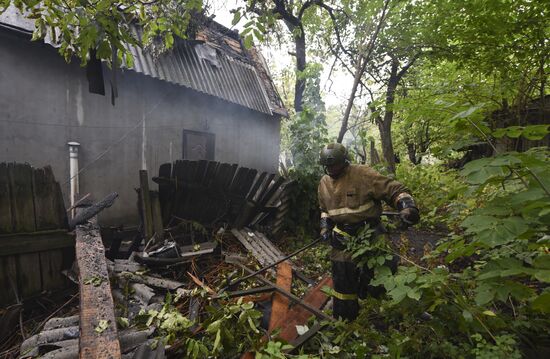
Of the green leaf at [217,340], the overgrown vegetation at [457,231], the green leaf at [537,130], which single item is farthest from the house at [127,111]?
the green leaf at [537,130]

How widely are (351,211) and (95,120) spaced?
21.7 feet

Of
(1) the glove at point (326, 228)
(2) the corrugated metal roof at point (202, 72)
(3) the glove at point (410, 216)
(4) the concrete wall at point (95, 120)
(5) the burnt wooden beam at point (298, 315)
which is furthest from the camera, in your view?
(2) the corrugated metal roof at point (202, 72)

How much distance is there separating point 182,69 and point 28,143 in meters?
4.10

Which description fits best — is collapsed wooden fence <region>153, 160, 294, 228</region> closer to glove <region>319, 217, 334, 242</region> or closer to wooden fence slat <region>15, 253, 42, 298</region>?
wooden fence slat <region>15, 253, 42, 298</region>

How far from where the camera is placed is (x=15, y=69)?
5.77 metres

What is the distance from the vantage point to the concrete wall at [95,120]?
5824 mm

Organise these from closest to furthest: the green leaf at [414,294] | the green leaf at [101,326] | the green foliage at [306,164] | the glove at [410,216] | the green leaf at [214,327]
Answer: the green leaf at [414,294] < the green leaf at [101,326] < the green leaf at [214,327] < the glove at [410,216] < the green foliage at [306,164]

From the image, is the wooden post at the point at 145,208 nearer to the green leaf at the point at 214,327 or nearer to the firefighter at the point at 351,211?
the green leaf at the point at 214,327

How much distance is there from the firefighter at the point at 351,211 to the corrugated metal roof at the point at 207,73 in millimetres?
5863

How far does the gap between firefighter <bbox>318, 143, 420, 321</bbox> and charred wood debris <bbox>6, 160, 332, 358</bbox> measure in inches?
15.1

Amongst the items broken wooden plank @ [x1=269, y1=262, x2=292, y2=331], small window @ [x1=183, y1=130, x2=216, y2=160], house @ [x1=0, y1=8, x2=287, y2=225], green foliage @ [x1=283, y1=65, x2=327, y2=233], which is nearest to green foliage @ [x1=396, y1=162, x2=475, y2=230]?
green foliage @ [x1=283, y1=65, x2=327, y2=233]

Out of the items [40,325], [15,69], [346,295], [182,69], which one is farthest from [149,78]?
[346,295]

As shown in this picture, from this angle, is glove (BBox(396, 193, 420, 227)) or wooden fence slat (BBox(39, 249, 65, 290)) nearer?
glove (BBox(396, 193, 420, 227))

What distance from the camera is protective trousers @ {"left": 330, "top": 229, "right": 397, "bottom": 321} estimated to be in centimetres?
330
